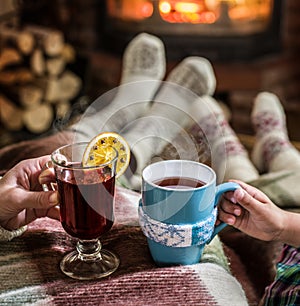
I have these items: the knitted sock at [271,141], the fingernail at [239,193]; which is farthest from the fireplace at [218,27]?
the fingernail at [239,193]

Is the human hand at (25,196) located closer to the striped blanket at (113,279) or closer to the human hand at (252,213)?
the striped blanket at (113,279)

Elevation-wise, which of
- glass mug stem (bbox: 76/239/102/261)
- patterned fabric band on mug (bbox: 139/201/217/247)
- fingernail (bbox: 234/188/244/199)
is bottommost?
glass mug stem (bbox: 76/239/102/261)

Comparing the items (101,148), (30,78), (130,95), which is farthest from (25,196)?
(30,78)

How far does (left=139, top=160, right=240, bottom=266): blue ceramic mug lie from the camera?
30.1 inches

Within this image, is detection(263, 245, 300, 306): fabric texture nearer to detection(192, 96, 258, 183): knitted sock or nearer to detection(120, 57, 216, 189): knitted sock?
detection(120, 57, 216, 189): knitted sock

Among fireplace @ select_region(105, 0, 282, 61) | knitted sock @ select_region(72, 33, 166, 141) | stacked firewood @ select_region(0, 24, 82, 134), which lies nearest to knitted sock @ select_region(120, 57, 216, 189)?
knitted sock @ select_region(72, 33, 166, 141)

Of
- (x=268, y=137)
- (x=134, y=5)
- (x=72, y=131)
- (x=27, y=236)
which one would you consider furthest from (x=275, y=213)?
(x=134, y=5)

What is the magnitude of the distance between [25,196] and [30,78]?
1643 millimetres

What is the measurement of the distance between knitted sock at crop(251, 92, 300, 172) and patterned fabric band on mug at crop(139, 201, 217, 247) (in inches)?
26.0

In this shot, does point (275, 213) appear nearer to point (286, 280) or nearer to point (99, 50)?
point (286, 280)

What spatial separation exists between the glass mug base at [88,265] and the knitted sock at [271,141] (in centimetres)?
70

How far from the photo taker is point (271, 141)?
1588 millimetres

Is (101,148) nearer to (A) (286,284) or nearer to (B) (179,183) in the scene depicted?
(B) (179,183)

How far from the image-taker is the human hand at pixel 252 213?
0.85 metres
